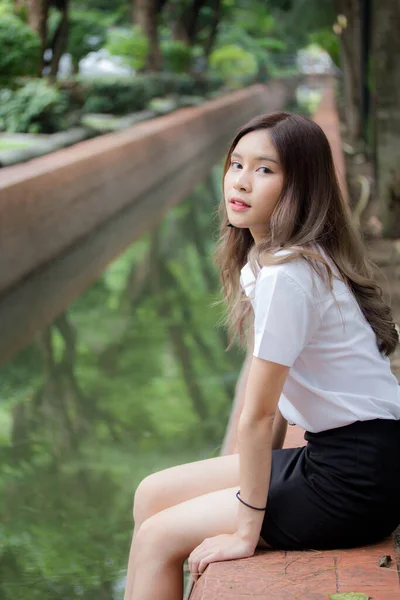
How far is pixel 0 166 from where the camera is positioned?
30.5 feet

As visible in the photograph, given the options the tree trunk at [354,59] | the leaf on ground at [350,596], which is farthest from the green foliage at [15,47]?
the leaf on ground at [350,596]

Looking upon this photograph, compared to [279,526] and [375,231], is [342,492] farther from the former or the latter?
[375,231]

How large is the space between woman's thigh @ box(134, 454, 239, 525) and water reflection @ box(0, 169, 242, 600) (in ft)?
2.59

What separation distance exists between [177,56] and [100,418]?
24166mm

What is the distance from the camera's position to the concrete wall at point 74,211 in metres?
7.20

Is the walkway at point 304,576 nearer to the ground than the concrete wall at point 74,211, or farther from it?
farther from it

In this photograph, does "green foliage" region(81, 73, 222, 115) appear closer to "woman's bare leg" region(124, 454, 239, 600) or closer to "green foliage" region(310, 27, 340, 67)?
"green foliage" region(310, 27, 340, 67)

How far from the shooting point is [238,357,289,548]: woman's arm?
2.15m

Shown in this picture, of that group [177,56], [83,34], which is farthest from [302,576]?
[83,34]

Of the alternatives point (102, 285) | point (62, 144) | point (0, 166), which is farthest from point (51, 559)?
point (62, 144)

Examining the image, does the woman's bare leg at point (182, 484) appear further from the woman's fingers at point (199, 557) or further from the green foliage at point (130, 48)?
the green foliage at point (130, 48)

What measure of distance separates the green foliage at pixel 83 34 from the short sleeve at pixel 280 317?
84.9 ft

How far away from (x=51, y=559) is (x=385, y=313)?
1.75 metres

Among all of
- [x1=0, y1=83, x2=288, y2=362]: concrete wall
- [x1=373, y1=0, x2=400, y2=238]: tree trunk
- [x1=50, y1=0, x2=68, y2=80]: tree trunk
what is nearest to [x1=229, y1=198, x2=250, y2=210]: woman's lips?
[x1=0, y1=83, x2=288, y2=362]: concrete wall
